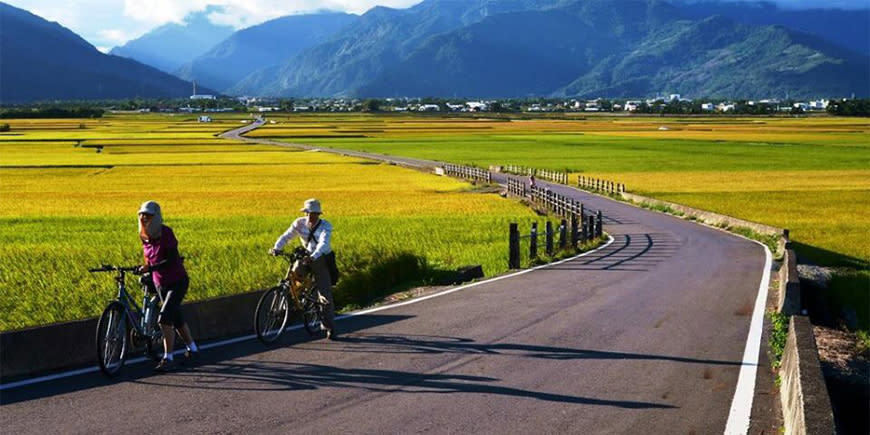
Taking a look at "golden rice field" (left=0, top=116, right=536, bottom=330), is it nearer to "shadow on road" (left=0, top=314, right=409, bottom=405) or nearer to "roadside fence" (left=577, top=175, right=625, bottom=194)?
"shadow on road" (left=0, top=314, right=409, bottom=405)

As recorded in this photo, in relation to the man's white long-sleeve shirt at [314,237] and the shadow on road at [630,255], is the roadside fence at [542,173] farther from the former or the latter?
the man's white long-sleeve shirt at [314,237]

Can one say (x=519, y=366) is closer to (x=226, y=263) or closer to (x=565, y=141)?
(x=226, y=263)

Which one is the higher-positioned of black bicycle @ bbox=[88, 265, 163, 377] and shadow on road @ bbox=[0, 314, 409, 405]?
black bicycle @ bbox=[88, 265, 163, 377]

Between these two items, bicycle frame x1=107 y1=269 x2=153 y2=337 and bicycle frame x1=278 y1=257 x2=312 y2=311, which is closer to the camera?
bicycle frame x1=107 y1=269 x2=153 y2=337

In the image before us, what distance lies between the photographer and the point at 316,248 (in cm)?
1097

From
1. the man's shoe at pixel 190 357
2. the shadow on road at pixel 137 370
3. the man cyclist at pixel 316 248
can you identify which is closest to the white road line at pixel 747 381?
the shadow on road at pixel 137 370

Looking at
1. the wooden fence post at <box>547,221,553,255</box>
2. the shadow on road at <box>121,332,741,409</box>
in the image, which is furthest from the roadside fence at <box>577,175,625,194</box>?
the shadow on road at <box>121,332,741,409</box>

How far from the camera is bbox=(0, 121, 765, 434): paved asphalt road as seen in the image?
788 centimetres

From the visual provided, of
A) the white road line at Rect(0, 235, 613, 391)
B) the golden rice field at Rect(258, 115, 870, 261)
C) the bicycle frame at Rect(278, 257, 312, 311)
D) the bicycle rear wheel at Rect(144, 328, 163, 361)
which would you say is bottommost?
the golden rice field at Rect(258, 115, 870, 261)

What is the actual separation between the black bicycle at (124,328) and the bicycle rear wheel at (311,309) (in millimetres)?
1903

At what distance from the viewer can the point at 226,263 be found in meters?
18.2

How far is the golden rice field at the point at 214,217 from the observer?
15891 mm

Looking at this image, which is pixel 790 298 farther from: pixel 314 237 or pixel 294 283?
pixel 294 283

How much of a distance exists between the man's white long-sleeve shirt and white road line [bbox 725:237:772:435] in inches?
197
